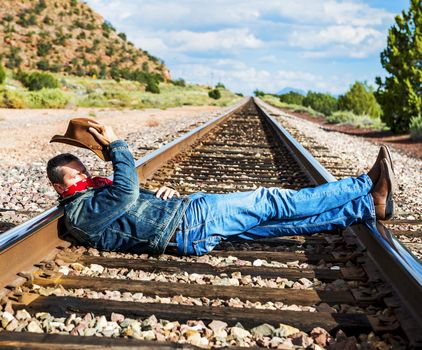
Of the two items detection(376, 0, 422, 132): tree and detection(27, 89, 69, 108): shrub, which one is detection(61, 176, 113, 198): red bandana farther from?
detection(27, 89, 69, 108): shrub

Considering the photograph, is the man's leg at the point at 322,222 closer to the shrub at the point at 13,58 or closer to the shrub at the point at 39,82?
the shrub at the point at 39,82

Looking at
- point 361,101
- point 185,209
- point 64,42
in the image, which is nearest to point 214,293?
point 185,209

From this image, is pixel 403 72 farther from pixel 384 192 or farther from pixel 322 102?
pixel 322 102

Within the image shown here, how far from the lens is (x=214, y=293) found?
3018mm

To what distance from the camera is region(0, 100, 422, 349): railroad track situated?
100 inches

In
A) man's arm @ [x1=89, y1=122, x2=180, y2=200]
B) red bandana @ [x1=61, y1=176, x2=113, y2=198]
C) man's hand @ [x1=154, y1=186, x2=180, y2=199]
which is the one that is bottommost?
man's hand @ [x1=154, y1=186, x2=180, y2=199]

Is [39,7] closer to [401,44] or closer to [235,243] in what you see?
[401,44]

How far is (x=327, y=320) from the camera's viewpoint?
268 cm

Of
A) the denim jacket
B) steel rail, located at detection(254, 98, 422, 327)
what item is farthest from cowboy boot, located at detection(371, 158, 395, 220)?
the denim jacket

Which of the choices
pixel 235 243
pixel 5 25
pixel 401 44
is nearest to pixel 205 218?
pixel 235 243

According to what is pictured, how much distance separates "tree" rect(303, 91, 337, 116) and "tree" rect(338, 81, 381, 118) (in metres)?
4.29

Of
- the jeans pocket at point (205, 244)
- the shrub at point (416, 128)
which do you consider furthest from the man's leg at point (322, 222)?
the shrub at point (416, 128)

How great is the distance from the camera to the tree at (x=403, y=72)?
18.8 m

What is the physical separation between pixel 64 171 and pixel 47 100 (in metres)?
22.7
